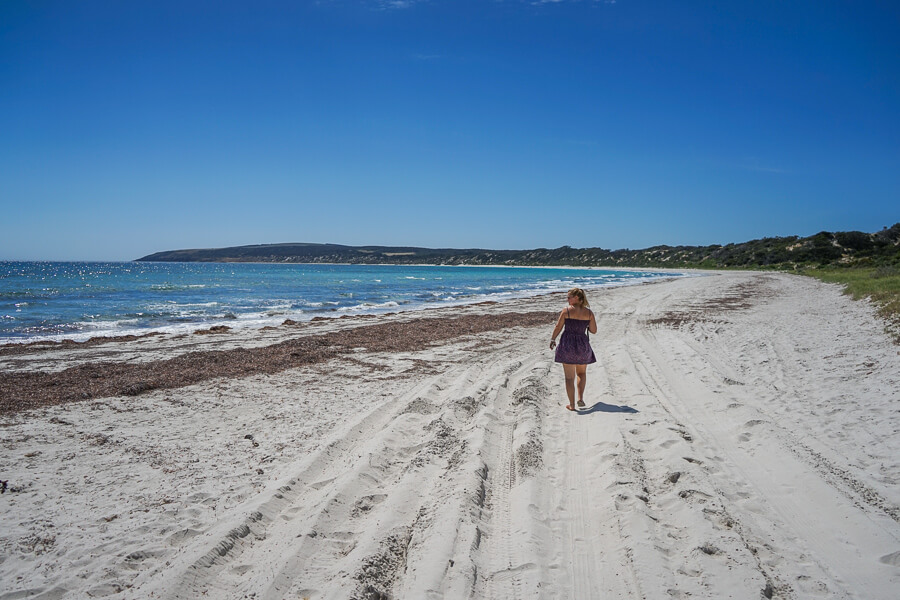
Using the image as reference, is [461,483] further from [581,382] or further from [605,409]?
[581,382]

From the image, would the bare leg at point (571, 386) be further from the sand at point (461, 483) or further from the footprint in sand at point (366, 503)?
the footprint in sand at point (366, 503)

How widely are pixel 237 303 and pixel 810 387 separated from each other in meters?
26.5

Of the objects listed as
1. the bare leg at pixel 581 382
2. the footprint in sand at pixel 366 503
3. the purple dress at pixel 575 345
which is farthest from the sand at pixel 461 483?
the purple dress at pixel 575 345

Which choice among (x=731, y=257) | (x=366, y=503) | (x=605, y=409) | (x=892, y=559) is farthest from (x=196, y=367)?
(x=731, y=257)

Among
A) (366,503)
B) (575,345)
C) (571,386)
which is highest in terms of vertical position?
(575,345)

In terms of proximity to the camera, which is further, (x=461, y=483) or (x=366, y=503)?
(x=461, y=483)

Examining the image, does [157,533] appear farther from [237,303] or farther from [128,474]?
[237,303]

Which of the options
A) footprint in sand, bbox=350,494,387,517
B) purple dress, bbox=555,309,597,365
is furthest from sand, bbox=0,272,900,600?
purple dress, bbox=555,309,597,365

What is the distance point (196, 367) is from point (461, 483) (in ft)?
24.9

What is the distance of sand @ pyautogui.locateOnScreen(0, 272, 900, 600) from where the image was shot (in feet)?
10.0

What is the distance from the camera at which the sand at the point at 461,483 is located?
3.06 metres

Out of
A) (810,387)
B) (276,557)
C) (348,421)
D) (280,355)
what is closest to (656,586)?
(276,557)

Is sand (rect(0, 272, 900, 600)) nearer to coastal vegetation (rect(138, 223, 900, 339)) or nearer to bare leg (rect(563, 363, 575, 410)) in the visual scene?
bare leg (rect(563, 363, 575, 410))

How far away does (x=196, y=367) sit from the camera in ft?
31.9
